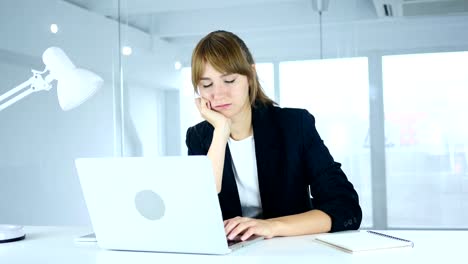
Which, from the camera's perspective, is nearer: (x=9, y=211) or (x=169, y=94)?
(x=9, y=211)

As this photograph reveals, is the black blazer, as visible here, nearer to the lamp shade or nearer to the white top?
the white top

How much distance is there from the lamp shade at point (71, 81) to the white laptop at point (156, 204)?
285 mm

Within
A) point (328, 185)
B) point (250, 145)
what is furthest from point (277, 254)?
point (250, 145)

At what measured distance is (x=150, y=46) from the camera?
4.04 m

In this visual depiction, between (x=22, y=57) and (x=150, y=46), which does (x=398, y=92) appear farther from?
(x=22, y=57)

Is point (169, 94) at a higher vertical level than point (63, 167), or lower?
higher

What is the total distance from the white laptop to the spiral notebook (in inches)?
8.4

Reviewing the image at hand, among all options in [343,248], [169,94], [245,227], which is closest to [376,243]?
[343,248]

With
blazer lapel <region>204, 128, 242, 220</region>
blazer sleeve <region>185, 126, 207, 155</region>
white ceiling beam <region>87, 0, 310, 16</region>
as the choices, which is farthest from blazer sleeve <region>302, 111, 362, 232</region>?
white ceiling beam <region>87, 0, 310, 16</region>

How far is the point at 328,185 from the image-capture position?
5.38ft

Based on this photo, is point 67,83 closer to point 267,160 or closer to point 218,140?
point 218,140

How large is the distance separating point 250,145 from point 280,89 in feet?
6.21

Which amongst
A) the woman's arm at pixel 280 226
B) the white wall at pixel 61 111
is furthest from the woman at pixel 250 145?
the white wall at pixel 61 111

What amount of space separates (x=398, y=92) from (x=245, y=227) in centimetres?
246
